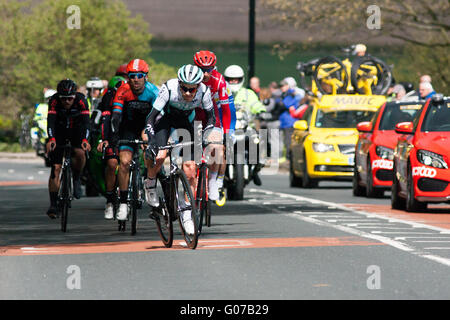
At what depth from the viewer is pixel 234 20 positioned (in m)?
68.0

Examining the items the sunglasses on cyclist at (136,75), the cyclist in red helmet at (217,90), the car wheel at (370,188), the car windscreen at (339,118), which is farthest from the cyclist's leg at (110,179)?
the car windscreen at (339,118)

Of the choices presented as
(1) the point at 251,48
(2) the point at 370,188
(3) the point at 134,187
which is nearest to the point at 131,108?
(3) the point at 134,187

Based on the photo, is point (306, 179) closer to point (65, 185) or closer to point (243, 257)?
point (65, 185)

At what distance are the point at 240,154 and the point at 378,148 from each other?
2.22 m

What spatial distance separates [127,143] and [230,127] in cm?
114

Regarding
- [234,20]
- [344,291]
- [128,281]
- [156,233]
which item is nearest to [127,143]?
[156,233]

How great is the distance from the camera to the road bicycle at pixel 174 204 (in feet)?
44.1

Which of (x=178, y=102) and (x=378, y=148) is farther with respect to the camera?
(x=378, y=148)

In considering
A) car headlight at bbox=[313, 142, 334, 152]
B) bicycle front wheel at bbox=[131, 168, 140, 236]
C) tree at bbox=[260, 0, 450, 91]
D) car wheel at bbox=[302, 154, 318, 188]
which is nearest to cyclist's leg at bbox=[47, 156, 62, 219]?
bicycle front wheel at bbox=[131, 168, 140, 236]

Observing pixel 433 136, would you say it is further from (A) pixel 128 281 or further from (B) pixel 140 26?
(B) pixel 140 26

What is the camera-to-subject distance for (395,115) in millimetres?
23125

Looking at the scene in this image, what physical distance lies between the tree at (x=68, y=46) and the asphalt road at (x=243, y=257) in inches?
991

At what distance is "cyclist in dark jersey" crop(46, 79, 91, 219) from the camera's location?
1681cm
